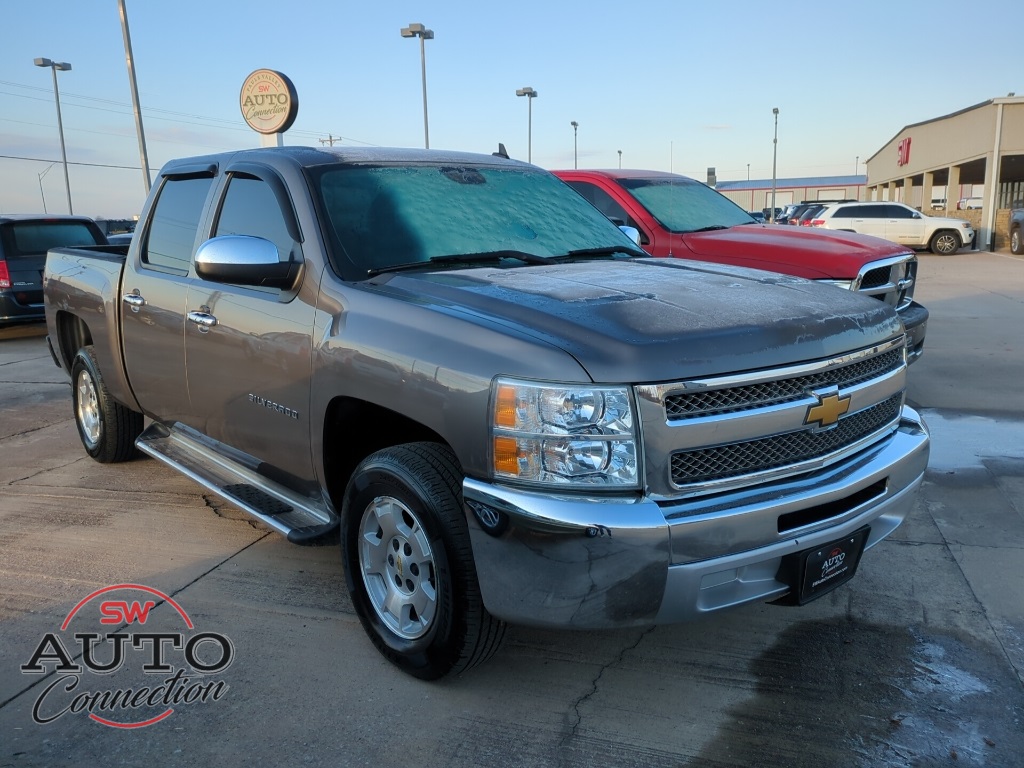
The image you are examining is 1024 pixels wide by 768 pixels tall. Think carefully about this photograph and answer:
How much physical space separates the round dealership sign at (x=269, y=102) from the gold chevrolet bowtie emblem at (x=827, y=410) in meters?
12.0

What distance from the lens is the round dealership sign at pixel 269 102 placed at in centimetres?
1321

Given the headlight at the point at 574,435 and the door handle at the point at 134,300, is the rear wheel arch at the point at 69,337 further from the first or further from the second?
the headlight at the point at 574,435

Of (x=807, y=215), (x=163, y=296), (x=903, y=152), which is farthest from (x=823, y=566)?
(x=903, y=152)

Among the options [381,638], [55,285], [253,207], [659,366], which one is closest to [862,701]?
[659,366]

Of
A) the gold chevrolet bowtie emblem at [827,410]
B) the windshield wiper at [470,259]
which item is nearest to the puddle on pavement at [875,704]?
the gold chevrolet bowtie emblem at [827,410]

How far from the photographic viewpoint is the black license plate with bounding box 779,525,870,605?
2.65m

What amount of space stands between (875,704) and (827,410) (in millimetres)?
1009

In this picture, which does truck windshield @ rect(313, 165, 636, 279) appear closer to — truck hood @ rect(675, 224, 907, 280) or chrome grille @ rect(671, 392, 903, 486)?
chrome grille @ rect(671, 392, 903, 486)

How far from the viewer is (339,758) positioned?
263 centimetres

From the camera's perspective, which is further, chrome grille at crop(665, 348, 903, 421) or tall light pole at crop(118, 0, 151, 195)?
tall light pole at crop(118, 0, 151, 195)

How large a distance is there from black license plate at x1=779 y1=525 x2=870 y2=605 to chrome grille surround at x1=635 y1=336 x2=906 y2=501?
0.25 m

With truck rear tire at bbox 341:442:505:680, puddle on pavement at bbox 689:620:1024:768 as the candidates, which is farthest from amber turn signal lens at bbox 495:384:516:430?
puddle on pavement at bbox 689:620:1024:768

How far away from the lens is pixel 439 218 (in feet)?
12.0

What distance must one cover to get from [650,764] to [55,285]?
497 cm
